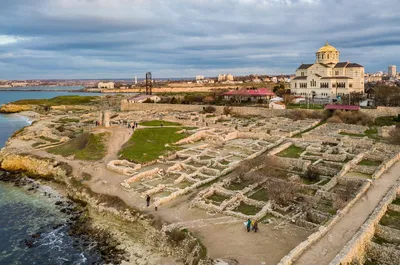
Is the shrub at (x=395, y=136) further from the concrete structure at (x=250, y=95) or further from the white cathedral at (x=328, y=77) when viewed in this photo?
the concrete structure at (x=250, y=95)

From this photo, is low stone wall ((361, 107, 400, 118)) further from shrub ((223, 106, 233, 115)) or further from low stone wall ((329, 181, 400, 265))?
low stone wall ((329, 181, 400, 265))

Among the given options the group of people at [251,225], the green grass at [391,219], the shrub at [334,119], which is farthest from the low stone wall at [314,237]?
the shrub at [334,119]

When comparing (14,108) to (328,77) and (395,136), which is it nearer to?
(328,77)

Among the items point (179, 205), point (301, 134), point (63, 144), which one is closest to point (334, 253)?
point (179, 205)

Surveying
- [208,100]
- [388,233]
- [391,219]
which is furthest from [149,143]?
[208,100]

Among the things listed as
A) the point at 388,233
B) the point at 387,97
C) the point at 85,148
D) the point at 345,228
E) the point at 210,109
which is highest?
the point at 387,97

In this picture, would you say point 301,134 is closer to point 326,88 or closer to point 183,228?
point 183,228
